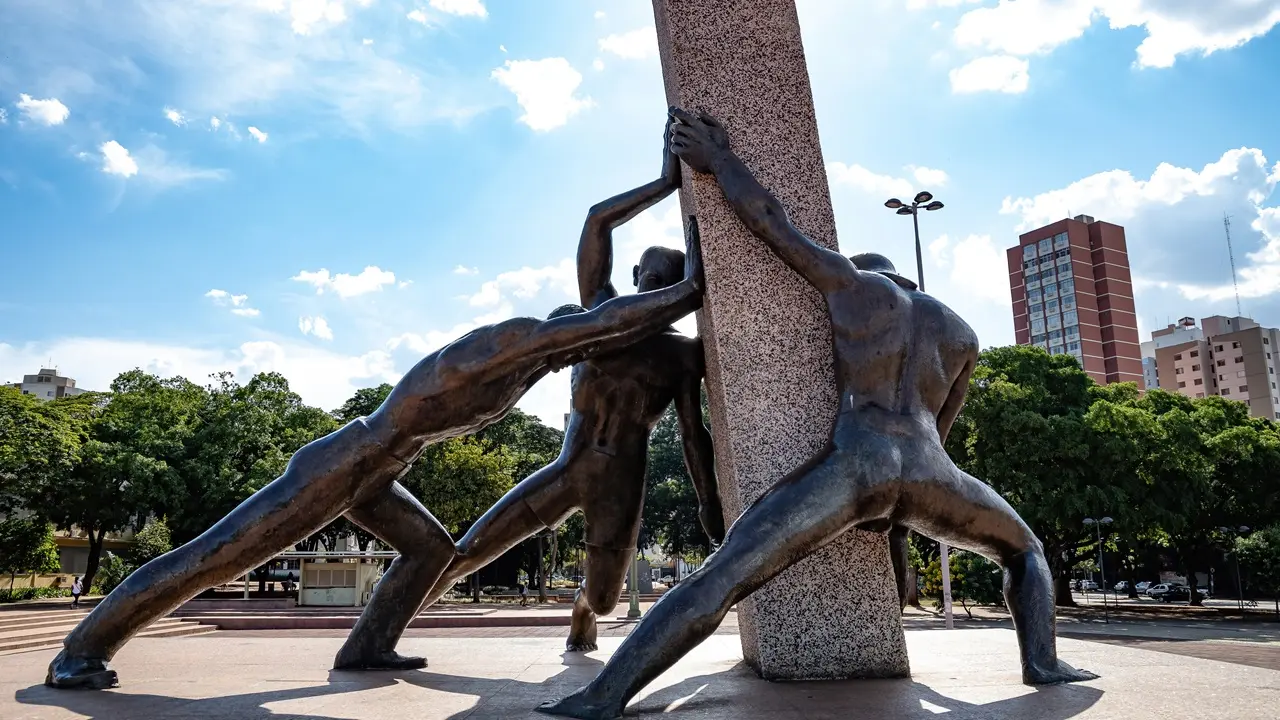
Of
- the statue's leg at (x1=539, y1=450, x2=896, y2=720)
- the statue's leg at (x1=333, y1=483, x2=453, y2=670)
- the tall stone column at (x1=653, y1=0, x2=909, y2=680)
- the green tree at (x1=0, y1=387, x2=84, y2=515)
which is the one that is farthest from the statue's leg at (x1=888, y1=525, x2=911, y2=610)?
the green tree at (x1=0, y1=387, x2=84, y2=515)

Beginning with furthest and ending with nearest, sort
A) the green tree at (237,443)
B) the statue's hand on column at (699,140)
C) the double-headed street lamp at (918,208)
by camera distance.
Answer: the green tree at (237,443) < the double-headed street lamp at (918,208) < the statue's hand on column at (699,140)

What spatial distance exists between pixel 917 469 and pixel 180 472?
34197 mm

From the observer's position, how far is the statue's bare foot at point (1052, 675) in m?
4.90

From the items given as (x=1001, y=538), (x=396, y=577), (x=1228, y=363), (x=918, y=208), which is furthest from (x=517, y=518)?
(x=1228, y=363)

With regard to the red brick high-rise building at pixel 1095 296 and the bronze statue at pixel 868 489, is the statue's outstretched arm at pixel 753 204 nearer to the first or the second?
the bronze statue at pixel 868 489

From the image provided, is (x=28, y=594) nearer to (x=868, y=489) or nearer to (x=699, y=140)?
(x=699, y=140)

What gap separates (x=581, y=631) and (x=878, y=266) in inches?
163

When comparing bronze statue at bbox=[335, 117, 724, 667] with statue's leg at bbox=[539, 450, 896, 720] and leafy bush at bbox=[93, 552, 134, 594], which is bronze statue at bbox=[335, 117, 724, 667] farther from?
leafy bush at bbox=[93, 552, 134, 594]

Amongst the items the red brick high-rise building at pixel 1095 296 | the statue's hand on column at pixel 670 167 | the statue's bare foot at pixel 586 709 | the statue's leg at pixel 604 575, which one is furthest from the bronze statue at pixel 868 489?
the red brick high-rise building at pixel 1095 296

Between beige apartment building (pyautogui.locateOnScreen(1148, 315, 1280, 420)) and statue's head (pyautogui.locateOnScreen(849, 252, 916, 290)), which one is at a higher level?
beige apartment building (pyautogui.locateOnScreen(1148, 315, 1280, 420))

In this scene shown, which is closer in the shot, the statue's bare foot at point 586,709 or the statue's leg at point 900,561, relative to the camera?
the statue's bare foot at point 586,709

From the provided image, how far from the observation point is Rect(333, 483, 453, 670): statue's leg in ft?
21.2

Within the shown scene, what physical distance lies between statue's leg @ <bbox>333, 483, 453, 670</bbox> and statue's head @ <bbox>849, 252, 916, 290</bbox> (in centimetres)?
353

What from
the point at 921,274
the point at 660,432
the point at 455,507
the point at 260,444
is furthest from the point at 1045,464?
the point at 260,444
